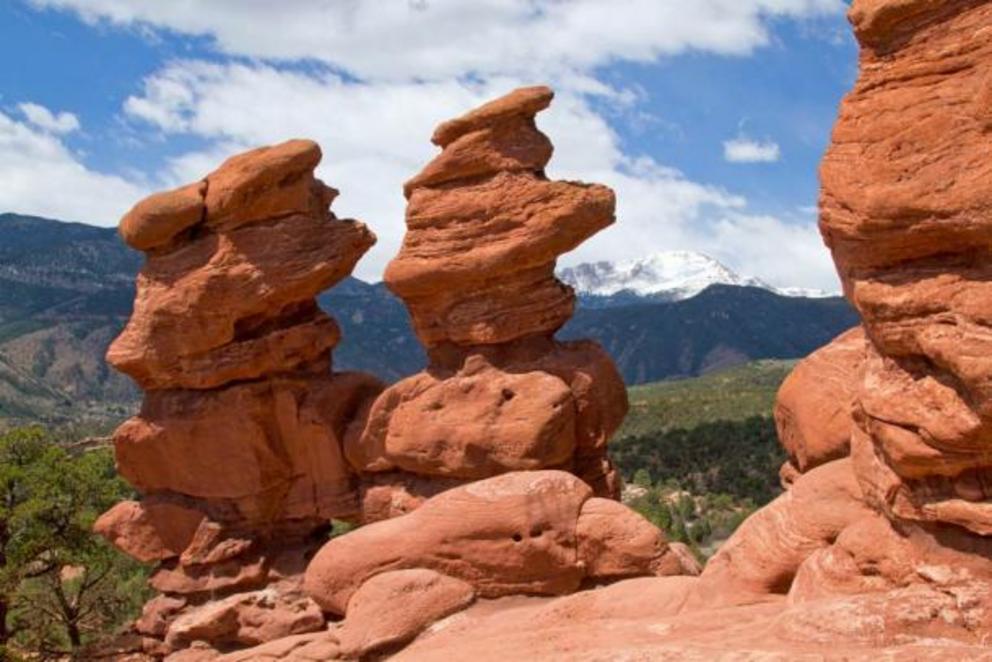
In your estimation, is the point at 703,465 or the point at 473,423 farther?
the point at 703,465

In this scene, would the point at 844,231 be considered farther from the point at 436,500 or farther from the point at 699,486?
the point at 699,486

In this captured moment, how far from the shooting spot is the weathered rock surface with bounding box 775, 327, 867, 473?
17.0 m

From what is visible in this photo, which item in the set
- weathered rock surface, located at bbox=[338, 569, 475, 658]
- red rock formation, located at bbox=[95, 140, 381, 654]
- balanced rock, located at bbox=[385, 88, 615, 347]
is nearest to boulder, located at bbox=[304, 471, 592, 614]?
weathered rock surface, located at bbox=[338, 569, 475, 658]

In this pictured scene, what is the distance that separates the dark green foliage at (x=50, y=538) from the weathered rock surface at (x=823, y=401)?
20.9m

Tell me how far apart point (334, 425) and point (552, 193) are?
8187 millimetres

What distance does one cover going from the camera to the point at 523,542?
18.1 meters

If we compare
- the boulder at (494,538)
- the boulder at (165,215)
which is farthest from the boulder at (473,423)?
the boulder at (165,215)

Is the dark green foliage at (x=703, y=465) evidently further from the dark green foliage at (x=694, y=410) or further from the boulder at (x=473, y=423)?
the boulder at (x=473, y=423)

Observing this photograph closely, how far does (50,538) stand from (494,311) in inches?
616

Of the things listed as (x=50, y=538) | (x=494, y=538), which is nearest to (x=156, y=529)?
(x=50, y=538)

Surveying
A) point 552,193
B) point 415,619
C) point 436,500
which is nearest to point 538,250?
point 552,193

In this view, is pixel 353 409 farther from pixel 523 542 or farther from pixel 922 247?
pixel 922 247

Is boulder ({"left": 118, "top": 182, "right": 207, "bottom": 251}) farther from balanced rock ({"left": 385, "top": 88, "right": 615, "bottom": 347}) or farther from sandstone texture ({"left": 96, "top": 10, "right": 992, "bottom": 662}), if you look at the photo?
balanced rock ({"left": 385, "top": 88, "right": 615, "bottom": 347})

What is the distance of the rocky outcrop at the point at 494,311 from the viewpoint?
23328 mm
